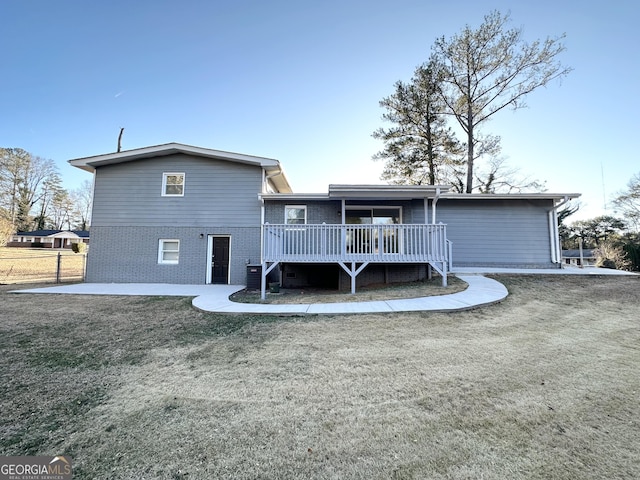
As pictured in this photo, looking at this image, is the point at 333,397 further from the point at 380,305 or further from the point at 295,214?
the point at 295,214

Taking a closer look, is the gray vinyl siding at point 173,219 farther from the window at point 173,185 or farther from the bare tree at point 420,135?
the bare tree at point 420,135

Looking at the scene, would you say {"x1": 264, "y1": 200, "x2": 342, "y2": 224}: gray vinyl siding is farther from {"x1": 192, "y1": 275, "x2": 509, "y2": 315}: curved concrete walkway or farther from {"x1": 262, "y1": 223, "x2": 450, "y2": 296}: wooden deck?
{"x1": 192, "y1": 275, "x2": 509, "y2": 315}: curved concrete walkway

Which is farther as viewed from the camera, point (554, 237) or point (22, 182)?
point (22, 182)

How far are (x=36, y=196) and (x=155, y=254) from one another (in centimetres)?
3959

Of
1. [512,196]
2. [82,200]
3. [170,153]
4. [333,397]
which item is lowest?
[333,397]

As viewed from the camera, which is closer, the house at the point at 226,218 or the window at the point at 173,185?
the house at the point at 226,218

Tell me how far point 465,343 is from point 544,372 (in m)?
0.98

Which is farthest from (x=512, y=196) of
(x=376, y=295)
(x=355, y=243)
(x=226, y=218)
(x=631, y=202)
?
(x=631, y=202)

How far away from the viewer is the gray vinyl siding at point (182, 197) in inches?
407

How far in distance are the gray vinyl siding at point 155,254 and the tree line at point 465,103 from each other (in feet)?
36.9

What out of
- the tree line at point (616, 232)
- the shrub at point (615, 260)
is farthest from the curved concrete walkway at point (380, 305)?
the tree line at point (616, 232)

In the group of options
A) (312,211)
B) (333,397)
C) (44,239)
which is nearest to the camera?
(333,397)

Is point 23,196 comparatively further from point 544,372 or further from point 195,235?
point 544,372

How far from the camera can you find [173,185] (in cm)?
1058
